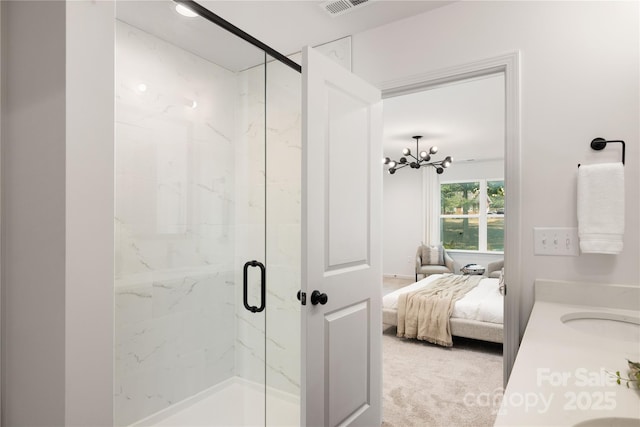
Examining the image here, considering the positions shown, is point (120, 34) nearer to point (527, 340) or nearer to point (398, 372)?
point (527, 340)

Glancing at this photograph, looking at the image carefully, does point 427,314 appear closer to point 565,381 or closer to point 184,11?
point 565,381

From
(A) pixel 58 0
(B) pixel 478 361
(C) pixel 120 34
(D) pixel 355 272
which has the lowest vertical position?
(B) pixel 478 361

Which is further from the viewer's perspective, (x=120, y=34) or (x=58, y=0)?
(x=120, y=34)

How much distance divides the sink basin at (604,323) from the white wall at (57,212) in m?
1.64

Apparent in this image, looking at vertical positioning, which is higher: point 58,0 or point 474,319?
point 58,0

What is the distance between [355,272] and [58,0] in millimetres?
1595

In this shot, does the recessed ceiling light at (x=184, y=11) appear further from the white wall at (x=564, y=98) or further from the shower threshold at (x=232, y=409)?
the shower threshold at (x=232, y=409)

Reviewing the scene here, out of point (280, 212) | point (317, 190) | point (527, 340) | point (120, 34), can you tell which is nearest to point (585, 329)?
point (527, 340)

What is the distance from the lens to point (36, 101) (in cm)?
91

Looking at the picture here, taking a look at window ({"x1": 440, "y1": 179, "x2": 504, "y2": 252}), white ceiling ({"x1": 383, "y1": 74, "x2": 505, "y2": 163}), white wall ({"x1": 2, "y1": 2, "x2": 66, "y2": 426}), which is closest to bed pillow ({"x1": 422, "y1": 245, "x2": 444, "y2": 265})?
window ({"x1": 440, "y1": 179, "x2": 504, "y2": 252})

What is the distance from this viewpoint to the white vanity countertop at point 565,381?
0.71 meters

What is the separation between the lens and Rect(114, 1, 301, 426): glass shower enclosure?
88.5 inches

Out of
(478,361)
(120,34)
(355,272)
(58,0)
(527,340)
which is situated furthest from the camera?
(478,361)

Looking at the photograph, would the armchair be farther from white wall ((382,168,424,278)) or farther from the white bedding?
the white bedding
